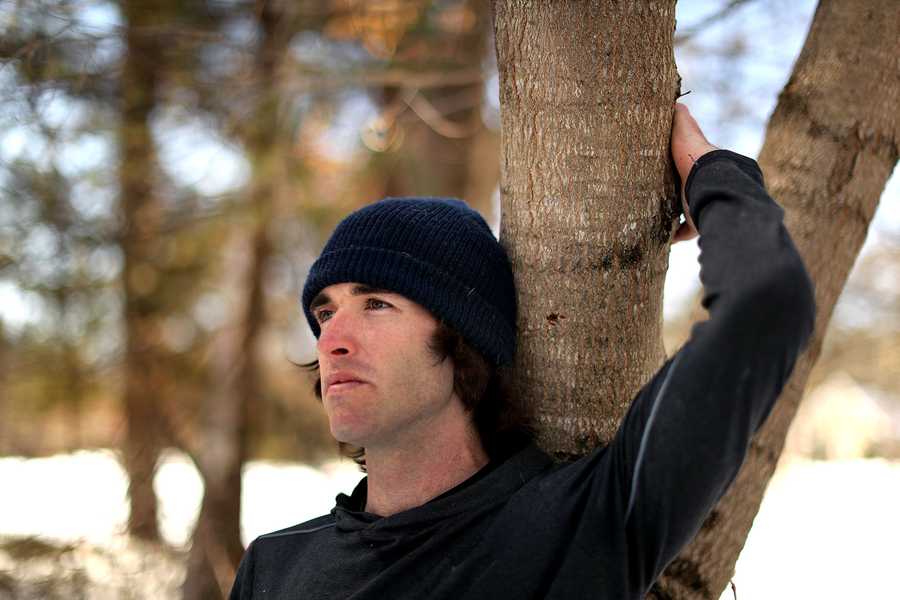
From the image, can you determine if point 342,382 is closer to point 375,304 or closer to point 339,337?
point 339,337

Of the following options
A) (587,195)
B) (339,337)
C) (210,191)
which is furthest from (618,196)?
(210,191)

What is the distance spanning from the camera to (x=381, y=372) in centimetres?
191

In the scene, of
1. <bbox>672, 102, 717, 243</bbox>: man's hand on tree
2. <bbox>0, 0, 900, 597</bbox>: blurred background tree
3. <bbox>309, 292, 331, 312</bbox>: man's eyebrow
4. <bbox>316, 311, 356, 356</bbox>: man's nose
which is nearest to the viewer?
<bbox>672, 102, 717, 243</bbox>: man's hand on tree

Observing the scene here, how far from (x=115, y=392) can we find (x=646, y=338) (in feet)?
23.9

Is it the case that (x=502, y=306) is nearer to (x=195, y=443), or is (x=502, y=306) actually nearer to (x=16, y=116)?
(x=16, y=116)

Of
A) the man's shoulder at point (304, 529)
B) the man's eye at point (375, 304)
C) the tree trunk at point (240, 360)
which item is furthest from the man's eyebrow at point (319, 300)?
the tree trunk at point (240, 360)

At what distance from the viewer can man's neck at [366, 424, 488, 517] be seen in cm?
195

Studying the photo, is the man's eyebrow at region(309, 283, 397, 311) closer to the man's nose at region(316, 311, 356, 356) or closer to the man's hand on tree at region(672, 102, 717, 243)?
the man's nose at region(316, 311, 356, 356)

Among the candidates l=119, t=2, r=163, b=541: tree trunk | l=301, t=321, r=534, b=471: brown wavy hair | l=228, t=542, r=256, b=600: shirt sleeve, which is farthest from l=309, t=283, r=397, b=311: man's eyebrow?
l=119, t=2, r=163, b=541: tree trunk

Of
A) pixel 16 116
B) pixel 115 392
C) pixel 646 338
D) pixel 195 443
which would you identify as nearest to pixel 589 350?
pixel 646 338

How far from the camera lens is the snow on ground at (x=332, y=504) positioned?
5746mm

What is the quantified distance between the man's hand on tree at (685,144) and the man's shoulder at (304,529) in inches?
43.0

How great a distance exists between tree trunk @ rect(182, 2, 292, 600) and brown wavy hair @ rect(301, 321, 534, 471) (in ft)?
9.77

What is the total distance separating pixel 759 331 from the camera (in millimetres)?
1340
